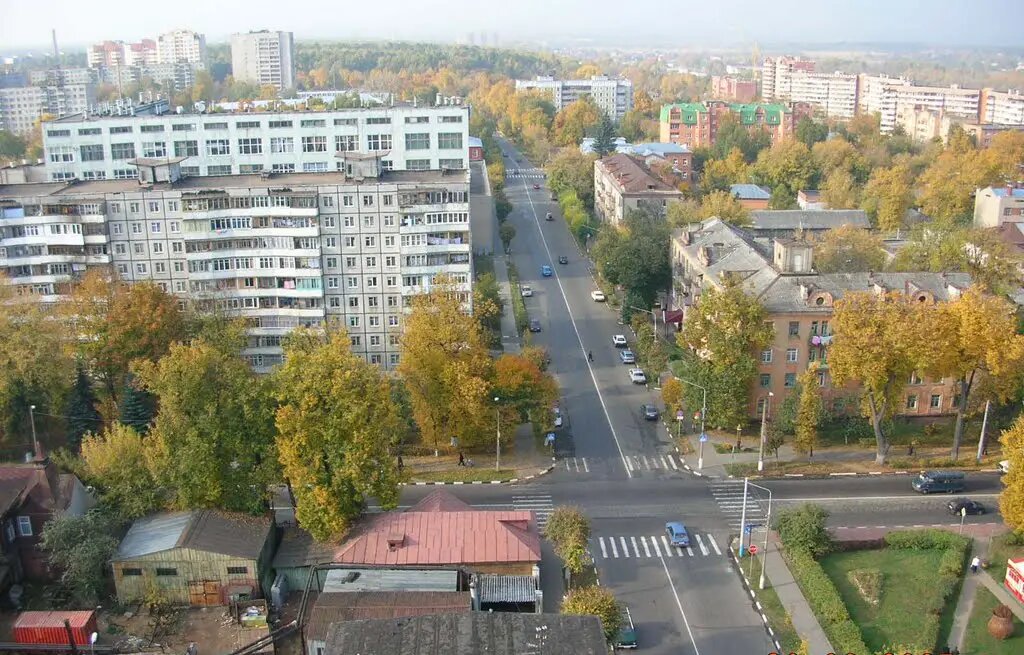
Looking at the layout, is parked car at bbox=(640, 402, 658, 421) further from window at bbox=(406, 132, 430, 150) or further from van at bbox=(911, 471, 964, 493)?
window at bbox=(406, 132, 430, 150)

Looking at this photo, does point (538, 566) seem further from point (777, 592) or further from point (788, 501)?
point (788, 501)

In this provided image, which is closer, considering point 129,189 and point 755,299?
point 755,299

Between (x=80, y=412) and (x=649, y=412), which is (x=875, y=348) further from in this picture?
(x=80, y=412)

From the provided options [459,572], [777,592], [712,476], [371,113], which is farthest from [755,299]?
[371,113]

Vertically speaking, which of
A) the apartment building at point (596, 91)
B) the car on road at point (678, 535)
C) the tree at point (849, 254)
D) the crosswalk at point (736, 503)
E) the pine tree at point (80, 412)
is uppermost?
the apartment building at point (596, 91)

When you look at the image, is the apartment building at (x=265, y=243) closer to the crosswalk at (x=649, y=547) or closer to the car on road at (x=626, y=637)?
the crosswalk at (x=649, y=547)

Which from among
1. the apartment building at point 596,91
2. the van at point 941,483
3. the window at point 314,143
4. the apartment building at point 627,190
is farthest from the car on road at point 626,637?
the apartment building at point 596,91

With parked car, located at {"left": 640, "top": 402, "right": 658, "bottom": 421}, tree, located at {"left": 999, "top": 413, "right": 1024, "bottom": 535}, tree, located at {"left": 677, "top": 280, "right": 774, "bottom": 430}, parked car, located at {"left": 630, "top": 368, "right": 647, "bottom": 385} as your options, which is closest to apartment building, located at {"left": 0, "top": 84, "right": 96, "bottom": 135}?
parked car, located at {"left": 630, "top": 368, "right": 647, "bottom": 385}
